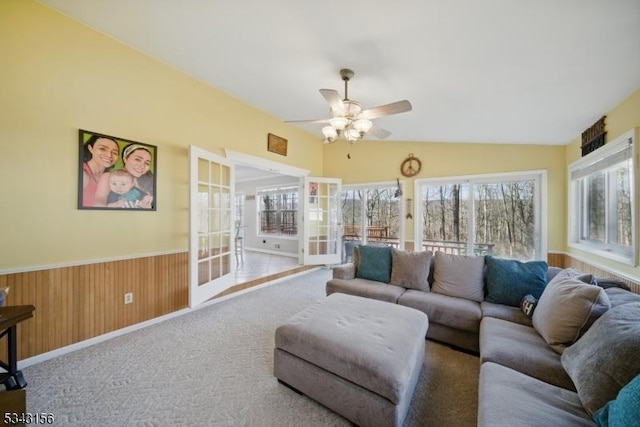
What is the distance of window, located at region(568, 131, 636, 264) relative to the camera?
7.83ft

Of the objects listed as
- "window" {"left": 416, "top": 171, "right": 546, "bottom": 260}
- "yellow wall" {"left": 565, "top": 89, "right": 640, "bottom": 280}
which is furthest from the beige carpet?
"window" {"left": 416, "top": 171, "right": 546, "bottom": 260}

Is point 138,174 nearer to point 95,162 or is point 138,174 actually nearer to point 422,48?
point 95,162

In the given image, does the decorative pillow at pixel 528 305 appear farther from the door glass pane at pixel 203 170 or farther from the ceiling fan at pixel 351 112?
the door glass pane at pixel 203 170

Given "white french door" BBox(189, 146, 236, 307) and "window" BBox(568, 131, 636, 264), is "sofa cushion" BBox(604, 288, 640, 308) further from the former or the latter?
"white french door" BBox(189, 146, 236, 307)

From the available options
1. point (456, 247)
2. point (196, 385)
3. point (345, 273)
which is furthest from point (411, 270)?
point (196, 385)

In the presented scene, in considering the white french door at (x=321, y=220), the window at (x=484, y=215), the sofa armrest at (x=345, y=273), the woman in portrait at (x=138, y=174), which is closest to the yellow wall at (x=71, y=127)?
the woman in portrait at (x=138, y=174)

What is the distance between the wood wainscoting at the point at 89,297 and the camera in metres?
2.09

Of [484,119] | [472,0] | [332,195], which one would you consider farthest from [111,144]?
[484,119]

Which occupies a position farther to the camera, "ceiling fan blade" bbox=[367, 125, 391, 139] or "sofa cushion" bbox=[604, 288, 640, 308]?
"ceiling fan blade" bbox=[367, 125, 391, 139]

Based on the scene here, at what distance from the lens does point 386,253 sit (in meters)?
3.25

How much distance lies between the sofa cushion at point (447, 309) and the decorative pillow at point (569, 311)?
0.49 meters

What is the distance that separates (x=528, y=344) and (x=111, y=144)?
13.3 ft

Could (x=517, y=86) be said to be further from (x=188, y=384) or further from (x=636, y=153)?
(x=188, y=384)

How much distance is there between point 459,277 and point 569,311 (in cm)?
107
